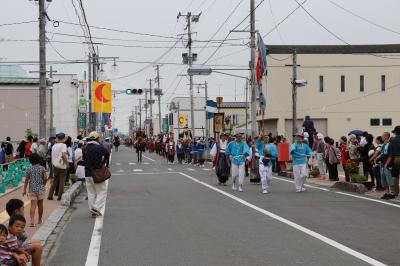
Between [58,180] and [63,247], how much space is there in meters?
7.49

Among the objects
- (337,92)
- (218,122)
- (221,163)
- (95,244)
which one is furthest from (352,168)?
(337,92)

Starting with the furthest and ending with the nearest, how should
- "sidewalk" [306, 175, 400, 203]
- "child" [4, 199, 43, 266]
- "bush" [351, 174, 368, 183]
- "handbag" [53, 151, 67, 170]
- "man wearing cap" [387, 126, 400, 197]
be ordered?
"bush" [351, 174, 368, 183] < "sidewalk" [306, 175, 400, 203] < "handbag" [53, 151, 67, 170] < "man wearing cap" [387, 126, 400, 197] < "child" [4, 199, 43, 266]

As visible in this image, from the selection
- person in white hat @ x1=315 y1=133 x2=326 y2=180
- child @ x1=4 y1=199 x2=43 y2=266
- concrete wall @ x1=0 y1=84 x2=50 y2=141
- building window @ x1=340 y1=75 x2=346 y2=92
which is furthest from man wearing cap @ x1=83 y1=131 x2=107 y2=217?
concrete wall @ x1=0 y1=84 x2=50 y2=141

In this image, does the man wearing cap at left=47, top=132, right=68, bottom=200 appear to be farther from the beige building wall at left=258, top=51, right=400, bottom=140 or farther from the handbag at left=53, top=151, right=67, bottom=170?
the beige building wall at left=258, top=51, right=400, bottom=140

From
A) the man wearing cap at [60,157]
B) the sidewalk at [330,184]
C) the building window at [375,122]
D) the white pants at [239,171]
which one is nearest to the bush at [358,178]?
the sidewalk at [330,184]

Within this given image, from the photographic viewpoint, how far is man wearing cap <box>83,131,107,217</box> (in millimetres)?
13797

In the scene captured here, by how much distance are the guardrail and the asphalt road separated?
3.21 m

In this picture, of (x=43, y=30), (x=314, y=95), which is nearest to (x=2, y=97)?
(x=314, y=95)

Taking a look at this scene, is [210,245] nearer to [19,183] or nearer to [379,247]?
[379,247]

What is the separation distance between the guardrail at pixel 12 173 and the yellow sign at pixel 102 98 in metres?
18.8

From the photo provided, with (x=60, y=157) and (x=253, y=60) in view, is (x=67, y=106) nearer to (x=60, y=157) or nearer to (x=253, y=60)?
(x=253, y=60)

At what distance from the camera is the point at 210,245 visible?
9.87m

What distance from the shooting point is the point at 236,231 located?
11.4 m

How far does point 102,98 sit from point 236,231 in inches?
1307
